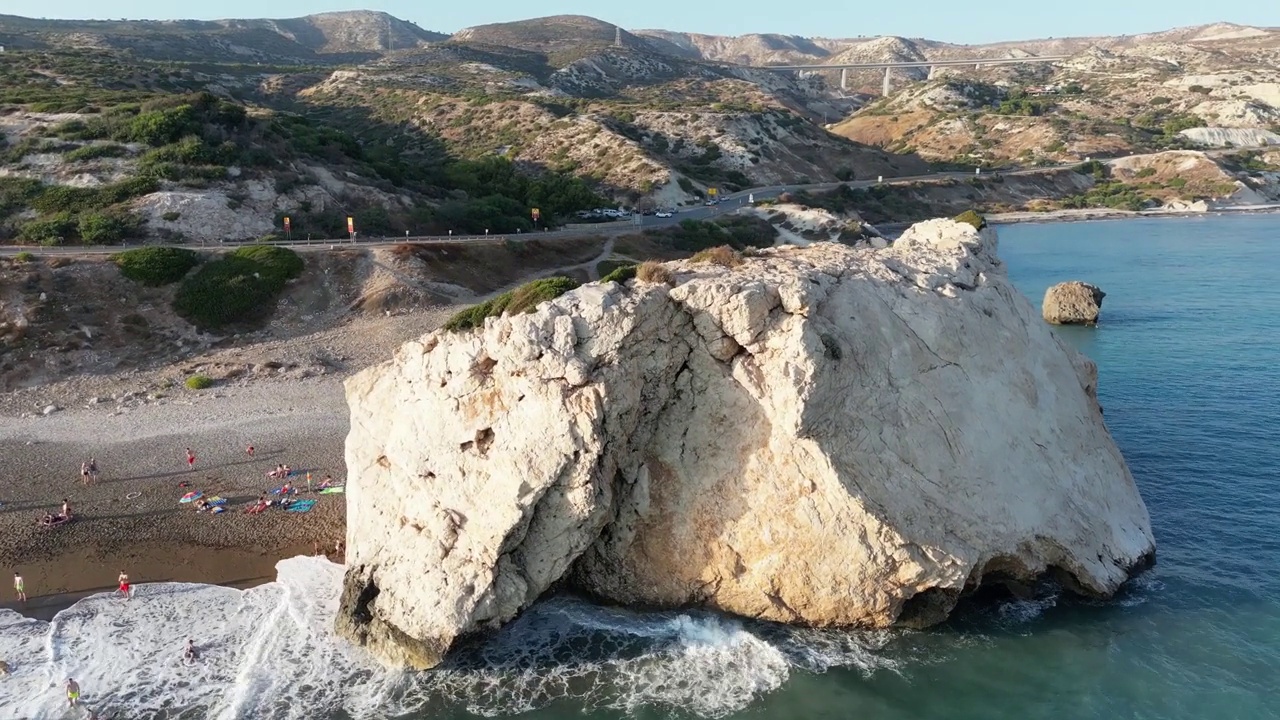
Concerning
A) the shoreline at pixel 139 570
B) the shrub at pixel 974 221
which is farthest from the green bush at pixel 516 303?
the shrub at pixel 974 221

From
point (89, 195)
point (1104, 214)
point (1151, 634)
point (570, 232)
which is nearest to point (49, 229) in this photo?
point (89, 195)

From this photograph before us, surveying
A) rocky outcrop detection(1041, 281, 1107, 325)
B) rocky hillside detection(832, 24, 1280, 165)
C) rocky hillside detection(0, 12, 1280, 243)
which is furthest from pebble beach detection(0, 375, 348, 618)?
rocky hillside detection(832, 24, 1280, 165)

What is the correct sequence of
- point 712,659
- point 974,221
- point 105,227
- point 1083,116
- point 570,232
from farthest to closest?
point 1083,116
point 570,232
point 105,227
point 974,221
point 712,659

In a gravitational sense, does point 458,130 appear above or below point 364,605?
above

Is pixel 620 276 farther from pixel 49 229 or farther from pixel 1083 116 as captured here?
pixel 1083 116

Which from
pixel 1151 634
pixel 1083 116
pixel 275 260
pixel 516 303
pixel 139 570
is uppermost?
pixel 1083 116

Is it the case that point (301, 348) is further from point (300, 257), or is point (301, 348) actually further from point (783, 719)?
point (783, 719)

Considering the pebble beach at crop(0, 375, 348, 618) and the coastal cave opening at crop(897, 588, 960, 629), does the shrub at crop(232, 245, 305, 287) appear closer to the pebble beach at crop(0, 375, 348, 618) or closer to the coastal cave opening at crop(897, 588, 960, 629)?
the pebble beach at crop(0, 375, 348, 618)
